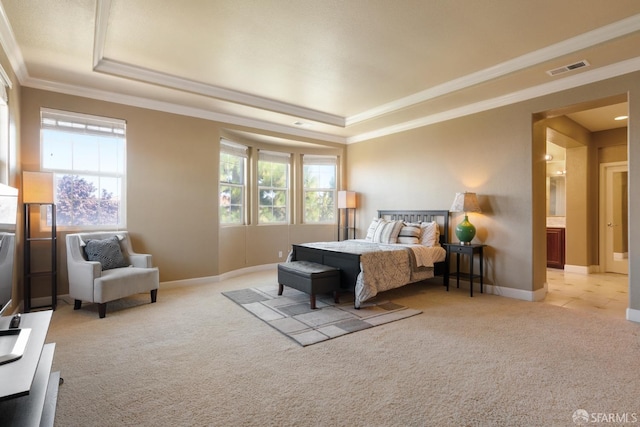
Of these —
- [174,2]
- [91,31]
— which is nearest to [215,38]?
[174,2]

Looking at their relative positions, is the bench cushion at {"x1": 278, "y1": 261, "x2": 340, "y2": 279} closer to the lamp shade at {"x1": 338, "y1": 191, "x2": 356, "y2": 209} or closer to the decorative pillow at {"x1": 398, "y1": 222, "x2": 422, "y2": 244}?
the decorative pillow at {"x1": 398, "y1": 222, "x2": 422, "y2": 244}


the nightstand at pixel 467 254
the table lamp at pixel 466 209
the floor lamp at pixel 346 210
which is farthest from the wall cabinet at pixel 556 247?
the floor lamp at pixel 346 210

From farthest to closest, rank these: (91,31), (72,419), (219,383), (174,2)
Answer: (91,31) → (174,2) → (219,383) → (72,419)

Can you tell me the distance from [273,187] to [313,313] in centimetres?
354

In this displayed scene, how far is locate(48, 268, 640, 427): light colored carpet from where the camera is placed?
1.93 meters

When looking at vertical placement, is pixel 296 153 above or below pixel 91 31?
below

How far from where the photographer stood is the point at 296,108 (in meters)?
5.48

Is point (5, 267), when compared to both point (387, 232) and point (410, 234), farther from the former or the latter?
point (410, 234)

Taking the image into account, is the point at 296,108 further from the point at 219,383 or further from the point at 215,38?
the point at 219,383

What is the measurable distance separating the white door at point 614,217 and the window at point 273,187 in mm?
6147

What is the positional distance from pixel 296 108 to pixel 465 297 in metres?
3.82

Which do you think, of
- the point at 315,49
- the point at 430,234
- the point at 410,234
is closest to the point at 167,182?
the point at 315,49

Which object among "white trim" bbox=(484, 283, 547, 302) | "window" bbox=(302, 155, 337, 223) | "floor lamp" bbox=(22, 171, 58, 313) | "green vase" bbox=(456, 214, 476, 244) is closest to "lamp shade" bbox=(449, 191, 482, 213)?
"green vase" bbox=(456, 214, 476, 244)

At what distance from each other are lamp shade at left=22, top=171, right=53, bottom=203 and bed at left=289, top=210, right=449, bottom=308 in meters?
3.06
